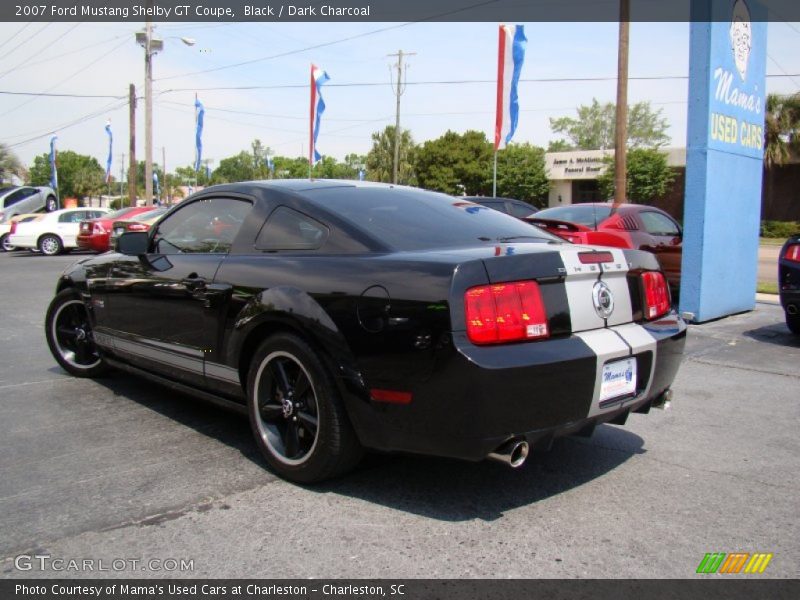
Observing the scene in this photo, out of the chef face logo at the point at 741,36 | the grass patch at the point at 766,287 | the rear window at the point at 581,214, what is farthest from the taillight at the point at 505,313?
the grass patch at the point at 766,287

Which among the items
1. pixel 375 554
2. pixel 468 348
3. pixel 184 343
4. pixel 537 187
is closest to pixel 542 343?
pixel 468 348

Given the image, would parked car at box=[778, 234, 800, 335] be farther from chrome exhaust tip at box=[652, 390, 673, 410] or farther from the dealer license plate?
the dealer license plate

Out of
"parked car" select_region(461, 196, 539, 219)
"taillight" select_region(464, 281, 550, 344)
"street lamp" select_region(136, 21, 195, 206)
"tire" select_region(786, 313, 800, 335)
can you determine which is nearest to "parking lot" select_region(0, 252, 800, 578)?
"taillight" select_region(464, 281, 550, 344)

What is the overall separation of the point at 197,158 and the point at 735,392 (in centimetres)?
3148

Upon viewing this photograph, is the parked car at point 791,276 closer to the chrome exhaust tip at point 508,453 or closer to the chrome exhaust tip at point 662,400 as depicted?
the chrome exhaust tip at point 662,400

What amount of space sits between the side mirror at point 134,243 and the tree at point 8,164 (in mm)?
48717

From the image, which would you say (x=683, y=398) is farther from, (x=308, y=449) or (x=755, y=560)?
(x=308, y=449)

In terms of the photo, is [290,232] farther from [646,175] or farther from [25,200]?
[646,175]

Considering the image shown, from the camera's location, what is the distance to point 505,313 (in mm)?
2916

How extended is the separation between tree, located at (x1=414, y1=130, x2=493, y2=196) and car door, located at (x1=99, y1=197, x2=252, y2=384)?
163 feet

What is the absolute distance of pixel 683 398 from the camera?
5.18 meters

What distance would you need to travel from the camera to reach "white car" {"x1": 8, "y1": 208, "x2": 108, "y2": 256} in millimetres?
20500

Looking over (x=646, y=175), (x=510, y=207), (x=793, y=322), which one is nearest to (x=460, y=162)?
(x=646, y=175)

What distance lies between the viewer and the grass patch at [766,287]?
1136 centimetres
